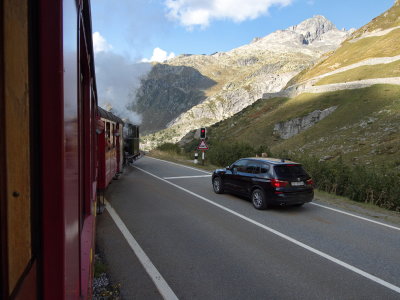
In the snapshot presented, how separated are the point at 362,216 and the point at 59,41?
965 cm

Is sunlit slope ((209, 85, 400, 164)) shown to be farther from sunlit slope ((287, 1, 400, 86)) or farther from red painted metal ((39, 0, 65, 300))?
red painted metal ((39, 0, 65, 300))

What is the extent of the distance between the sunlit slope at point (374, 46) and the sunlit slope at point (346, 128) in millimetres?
6848

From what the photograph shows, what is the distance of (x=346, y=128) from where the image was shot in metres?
31.5

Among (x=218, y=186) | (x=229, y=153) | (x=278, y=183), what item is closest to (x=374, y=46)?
(x=229, y=153)

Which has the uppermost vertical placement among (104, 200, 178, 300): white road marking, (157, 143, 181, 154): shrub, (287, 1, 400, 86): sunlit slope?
(287, 1, 400, 86): sunlit slope

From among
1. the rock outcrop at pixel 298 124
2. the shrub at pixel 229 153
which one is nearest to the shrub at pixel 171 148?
the shrub at pixel 229 153

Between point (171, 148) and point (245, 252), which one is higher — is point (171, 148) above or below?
above

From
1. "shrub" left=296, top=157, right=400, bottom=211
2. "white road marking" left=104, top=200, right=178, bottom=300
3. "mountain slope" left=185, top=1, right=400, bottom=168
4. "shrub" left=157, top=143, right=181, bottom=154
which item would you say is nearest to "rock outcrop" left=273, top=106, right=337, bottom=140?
"mountain slope" left=185, top=1, right=400, bottom=168

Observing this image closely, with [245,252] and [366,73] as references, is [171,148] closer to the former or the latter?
[245,252]

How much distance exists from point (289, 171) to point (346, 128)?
25.7 metres

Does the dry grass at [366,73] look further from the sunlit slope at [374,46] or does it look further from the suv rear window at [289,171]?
the suv rear window at [289,171]

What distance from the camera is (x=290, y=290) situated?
447cm

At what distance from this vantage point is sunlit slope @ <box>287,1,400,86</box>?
159 ft

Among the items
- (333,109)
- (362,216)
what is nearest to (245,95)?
(333,109)
